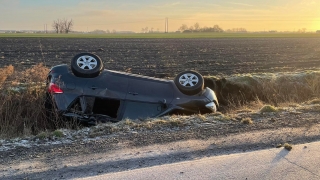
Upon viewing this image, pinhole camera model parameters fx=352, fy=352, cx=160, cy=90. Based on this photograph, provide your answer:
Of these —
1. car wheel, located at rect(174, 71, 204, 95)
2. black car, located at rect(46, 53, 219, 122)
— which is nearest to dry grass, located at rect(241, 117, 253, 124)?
black car, located at rect(46, 53, 219, 122)

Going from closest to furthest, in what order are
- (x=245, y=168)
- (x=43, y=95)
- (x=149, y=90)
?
(x=245, y=168) < (x=149, y=90) < (x=43, y=95)

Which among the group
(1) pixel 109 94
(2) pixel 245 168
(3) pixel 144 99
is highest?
(1) pixel 109 94

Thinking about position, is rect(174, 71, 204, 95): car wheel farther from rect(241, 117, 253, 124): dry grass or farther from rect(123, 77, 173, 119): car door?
rect(241, 117, 253, 124): dry grass

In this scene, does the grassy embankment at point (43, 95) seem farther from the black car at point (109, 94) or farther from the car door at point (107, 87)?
the car door at point (107, 87)

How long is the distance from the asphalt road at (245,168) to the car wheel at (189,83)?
2.71m

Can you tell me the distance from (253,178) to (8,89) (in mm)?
6949

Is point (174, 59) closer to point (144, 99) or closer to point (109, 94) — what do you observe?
point (144, 99)

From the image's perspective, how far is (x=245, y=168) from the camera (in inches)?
174

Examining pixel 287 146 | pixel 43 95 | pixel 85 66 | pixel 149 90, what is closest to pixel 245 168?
pixel 287 146

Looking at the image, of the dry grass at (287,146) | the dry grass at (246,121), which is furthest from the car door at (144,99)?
the dry grass at (287,146)

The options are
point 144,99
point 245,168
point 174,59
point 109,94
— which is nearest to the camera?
point 245,168

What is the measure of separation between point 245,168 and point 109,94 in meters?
3.42

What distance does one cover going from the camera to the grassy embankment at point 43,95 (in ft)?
22.4

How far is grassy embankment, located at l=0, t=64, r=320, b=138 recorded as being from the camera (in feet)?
22.4
